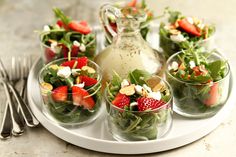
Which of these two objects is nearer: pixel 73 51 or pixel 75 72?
pixel 75 72

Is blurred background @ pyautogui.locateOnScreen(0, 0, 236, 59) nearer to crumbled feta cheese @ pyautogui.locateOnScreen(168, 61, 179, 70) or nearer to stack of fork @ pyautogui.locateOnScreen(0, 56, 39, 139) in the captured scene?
stack of fork @ pyautogui.locateOnScreen(0, 56, 39, 139)

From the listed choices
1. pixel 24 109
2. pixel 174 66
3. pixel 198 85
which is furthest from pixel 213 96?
pixel 24 109

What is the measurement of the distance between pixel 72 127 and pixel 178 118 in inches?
14.5

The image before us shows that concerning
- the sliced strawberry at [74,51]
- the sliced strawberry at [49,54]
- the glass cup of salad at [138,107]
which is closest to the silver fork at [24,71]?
the sliced strawberry at [49,54]

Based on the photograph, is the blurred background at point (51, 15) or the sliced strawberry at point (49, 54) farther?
the blurred background at point (51, 15)

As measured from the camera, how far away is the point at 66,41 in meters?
1.94

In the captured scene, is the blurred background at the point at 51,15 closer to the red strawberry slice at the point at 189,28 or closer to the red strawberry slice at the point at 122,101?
the red strawberry slice at the point at 189,28

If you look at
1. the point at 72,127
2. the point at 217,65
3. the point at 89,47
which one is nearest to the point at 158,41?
the point at 89,47

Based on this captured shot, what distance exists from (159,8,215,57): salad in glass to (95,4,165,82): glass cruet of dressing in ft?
0.42

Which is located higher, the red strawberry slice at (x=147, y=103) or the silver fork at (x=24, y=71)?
the red strawberry slice at (x=147, y=103)

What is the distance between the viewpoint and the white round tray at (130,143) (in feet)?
5.18

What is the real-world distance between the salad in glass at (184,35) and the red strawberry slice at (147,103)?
16.9 inches

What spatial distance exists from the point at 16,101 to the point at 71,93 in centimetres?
36

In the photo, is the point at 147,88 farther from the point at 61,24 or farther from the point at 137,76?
the point at 61,24
